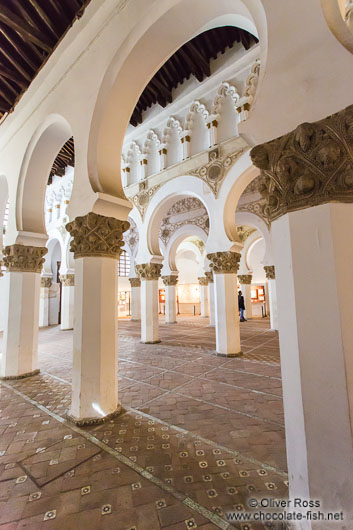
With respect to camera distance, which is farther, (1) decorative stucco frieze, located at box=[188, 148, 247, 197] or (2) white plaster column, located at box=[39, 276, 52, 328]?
(2) white plaster column, located at box=[39, 276, 52, 328]

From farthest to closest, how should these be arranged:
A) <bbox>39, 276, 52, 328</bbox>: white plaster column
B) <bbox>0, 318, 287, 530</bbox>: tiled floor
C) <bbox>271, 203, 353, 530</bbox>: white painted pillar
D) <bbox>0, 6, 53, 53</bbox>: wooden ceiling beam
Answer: <bbox>39, 276, 52, 328</bbox>: white plaster column, <bbox>0, 6, 53, 53</bbox>: wooden ceiling beam, <bbox>0, 318, 287, 530</bbox>: tiled floor, <bbox>271, 203, 353, 530</bbox>: white painted pillar

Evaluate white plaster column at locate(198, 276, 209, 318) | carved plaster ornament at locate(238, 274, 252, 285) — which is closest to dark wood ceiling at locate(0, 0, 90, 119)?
carved plaster ornament at locate(238, 274, 252, 285)

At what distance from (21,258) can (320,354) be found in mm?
4714

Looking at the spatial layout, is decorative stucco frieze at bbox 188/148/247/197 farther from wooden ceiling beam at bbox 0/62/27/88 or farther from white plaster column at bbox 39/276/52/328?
white plaster column at bbox 39/276/52/328

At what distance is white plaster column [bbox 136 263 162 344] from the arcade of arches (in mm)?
509

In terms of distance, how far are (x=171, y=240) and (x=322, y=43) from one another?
10546 millimetres

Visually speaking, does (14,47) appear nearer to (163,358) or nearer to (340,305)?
(340,305)

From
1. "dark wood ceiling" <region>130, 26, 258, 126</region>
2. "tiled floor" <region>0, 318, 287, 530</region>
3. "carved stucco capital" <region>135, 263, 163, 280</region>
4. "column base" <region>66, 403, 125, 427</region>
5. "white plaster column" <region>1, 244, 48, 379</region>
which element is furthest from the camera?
"carved stucco capital" <region>135, 263, 163, 280</region>

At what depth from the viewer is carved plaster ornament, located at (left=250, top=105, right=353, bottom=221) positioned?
138cm

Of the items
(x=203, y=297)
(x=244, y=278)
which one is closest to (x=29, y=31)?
(x=244, y=278)

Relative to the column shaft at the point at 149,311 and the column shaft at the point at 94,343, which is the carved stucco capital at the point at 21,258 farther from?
the column shaft at the point at 149,311

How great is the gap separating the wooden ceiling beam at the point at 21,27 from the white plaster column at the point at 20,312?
10.3 ft

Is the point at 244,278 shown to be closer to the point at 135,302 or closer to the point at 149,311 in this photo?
the point at 135,302

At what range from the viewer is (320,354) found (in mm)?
1349
